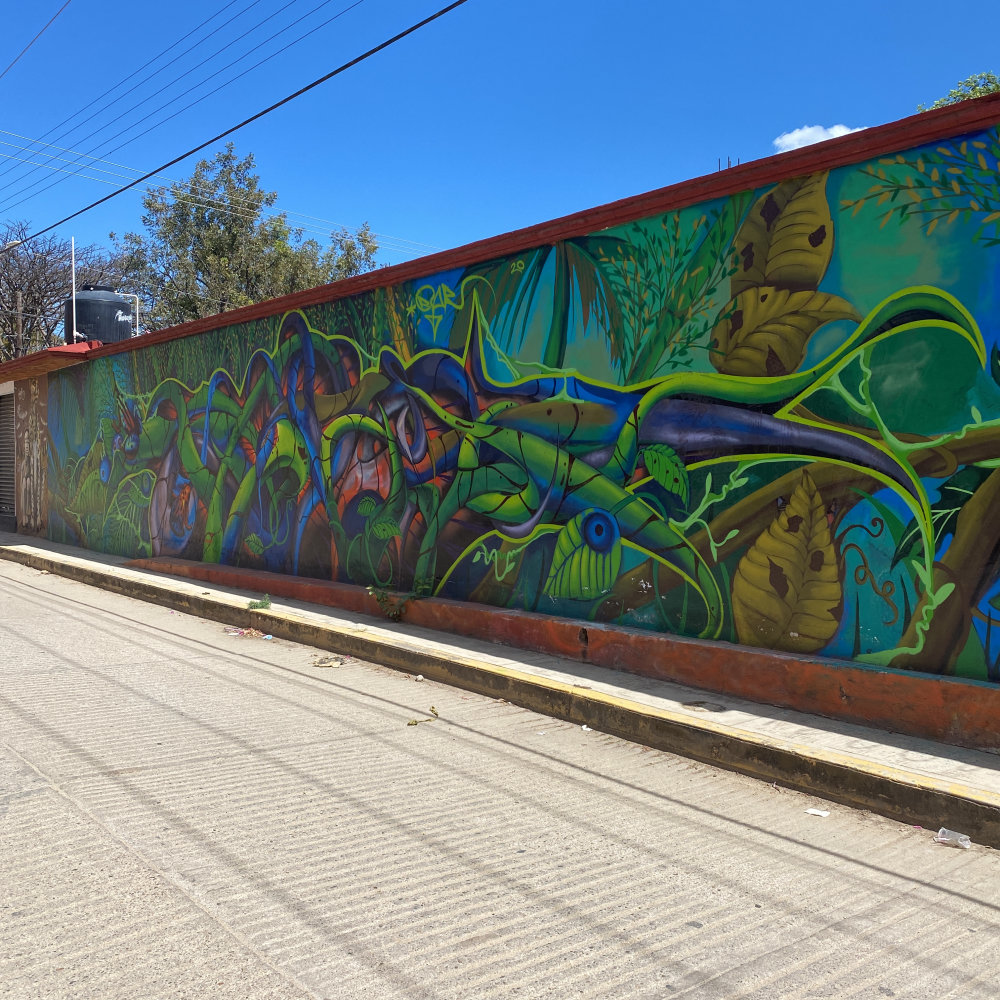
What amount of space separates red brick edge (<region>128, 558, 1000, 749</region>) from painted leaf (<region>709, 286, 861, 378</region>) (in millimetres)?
1931

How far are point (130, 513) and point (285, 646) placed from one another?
771 centimetres

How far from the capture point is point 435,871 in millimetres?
3807

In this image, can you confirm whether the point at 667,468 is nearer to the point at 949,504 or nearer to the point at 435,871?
the point at 949,504

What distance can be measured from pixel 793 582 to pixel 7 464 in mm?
19033

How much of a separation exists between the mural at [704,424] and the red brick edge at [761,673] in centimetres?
28

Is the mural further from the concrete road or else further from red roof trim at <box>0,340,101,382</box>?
red roof trim at <box>0,340,101,382</box>

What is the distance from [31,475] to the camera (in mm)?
19141

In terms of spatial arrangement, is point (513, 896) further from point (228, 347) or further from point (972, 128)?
point (228, 347)

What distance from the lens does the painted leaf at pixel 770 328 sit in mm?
6051

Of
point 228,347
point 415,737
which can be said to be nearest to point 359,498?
point 228,347

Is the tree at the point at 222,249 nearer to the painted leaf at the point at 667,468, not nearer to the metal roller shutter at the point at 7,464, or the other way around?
the metal roller shutter at the point at 7,464

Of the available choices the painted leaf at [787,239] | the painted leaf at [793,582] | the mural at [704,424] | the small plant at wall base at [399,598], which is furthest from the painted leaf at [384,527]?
the painted leaf at [787,239]

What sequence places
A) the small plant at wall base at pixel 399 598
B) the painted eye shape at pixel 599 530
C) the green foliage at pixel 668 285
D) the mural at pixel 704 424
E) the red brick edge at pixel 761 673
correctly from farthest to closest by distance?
1. the small plant at wall base at pixel 399 598
2. the painted eye shape at pixel 599 530
3. the green foliage at pixel 668 285
4. the mural at pixel 704 424
5. the red brick edge at pixel 761 673

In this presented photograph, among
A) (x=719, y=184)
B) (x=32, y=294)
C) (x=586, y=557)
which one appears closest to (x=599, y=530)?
(x=586, y=557)
